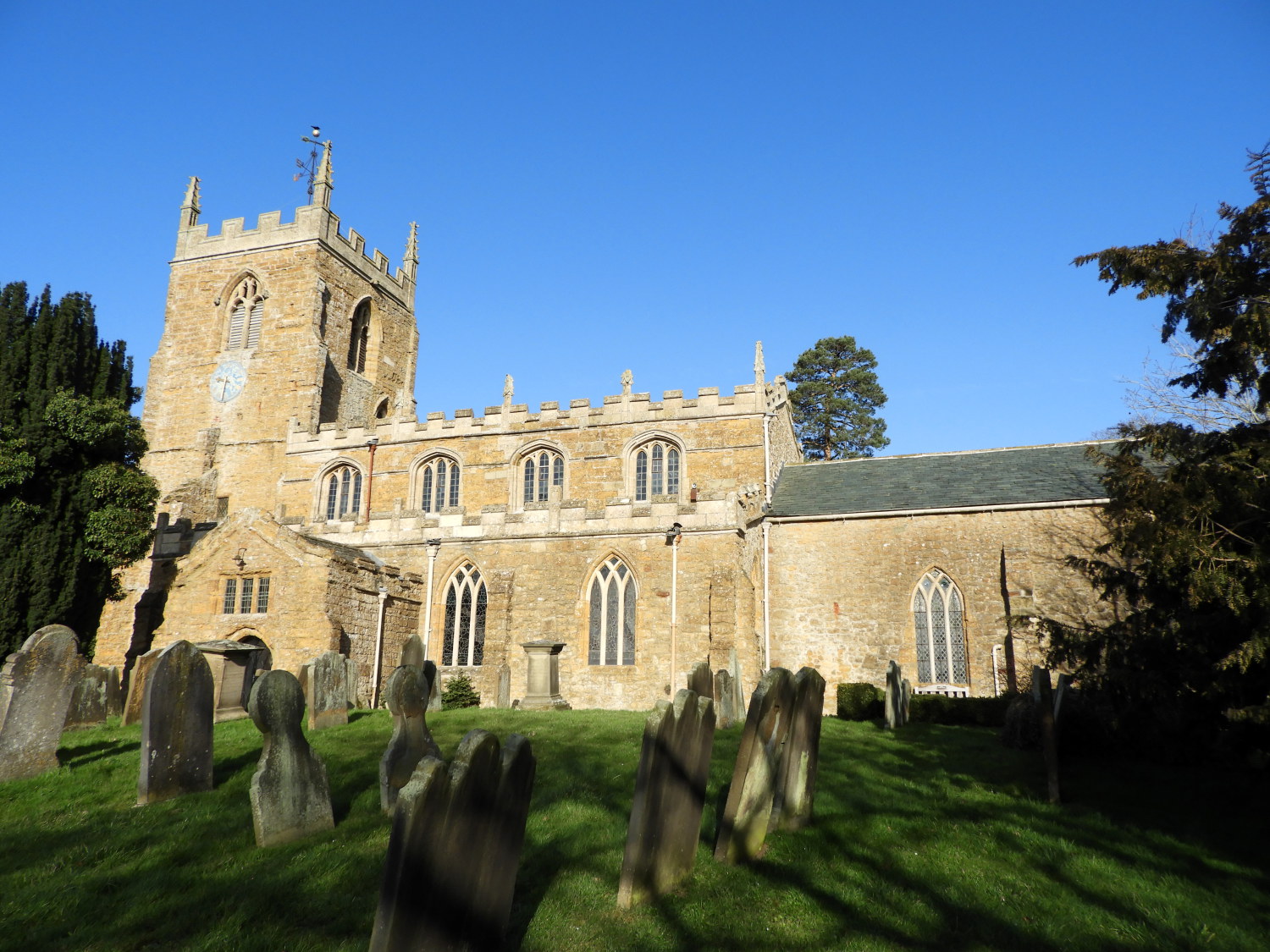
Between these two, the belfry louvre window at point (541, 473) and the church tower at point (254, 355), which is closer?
the belfry louvre window at point (541, 473)

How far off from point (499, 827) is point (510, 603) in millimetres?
16223

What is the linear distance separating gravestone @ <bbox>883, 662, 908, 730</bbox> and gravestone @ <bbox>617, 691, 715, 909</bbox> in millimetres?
9767

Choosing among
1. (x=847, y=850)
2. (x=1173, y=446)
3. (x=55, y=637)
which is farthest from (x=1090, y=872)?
(x=55, y=637)

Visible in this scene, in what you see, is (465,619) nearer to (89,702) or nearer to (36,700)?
(89,702)

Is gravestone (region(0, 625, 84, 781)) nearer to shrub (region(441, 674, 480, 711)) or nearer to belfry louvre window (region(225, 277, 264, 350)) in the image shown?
shrub (region(441, 674, 480, 711))

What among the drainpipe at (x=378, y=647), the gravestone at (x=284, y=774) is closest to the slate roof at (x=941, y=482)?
the drainpipe at (x=378, y=647)

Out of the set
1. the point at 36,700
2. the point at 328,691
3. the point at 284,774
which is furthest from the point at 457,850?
the point at 328,691

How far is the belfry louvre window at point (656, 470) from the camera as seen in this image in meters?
24.7

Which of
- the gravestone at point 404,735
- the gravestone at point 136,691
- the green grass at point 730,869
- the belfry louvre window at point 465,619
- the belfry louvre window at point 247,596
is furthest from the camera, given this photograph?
the belfry louvre window at point 465,619

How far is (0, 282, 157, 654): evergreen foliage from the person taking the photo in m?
19.2

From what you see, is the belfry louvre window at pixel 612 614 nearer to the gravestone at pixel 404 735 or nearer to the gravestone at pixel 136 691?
the gravestone at pixel 136 691

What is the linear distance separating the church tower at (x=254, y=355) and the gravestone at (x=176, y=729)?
20.6m

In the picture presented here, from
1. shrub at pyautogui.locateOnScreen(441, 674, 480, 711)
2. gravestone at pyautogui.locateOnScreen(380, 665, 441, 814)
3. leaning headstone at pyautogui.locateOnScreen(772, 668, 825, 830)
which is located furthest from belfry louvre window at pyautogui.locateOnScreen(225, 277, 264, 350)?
leaning headstone at pyautogui.locateOnScreen(772, 668, 825, 830)

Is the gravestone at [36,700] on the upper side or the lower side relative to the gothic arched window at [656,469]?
lower
